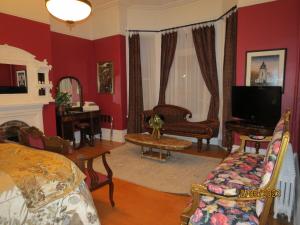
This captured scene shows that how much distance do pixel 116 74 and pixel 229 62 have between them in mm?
2832

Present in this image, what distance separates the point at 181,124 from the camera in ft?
16.3

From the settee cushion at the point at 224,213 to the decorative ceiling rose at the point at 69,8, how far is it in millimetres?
2357

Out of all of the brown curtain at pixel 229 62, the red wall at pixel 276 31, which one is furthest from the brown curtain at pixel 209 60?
the red wall at pixel 276 31

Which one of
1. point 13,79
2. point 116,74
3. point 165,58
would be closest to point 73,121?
point 13,79

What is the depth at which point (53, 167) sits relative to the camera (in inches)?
67.9

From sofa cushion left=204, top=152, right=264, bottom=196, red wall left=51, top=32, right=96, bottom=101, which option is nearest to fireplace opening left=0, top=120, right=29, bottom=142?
red wall left=51, top=32, right=96, bottom=101

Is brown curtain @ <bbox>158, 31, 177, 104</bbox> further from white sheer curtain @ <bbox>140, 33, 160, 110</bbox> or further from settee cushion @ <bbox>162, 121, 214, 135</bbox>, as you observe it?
settee cushion @ <bbox>162, 121, 214, 135</bbox>

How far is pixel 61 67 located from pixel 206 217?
4939 millimetres

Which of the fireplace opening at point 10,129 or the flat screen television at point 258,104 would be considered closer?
the flat screen television at point 258,104

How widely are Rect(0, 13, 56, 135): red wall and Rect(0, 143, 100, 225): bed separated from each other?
2686 mm

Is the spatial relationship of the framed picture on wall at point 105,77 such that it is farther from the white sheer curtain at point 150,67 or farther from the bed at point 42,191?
the bed at point 42,191

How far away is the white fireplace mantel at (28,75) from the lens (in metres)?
3.74

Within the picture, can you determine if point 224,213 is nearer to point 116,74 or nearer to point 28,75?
point 28,75

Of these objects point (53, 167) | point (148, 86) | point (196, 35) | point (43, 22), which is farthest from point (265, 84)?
point (43, 22)
